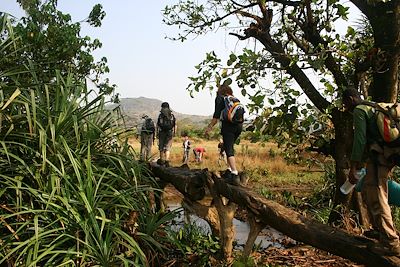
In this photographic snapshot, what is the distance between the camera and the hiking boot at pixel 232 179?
5.32 m

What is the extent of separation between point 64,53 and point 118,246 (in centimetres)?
808

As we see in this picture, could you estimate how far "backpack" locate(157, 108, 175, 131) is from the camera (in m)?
10.4

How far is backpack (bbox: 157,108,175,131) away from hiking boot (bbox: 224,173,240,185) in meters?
4.87

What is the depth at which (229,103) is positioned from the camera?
5.98 m

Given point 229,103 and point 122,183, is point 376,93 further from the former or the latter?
point 122,183

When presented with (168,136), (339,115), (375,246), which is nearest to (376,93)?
(339,115)

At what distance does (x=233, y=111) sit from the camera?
19.6 feet

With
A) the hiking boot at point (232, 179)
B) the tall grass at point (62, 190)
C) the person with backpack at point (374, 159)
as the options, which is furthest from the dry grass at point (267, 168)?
the person with backpack at point (374, 159)

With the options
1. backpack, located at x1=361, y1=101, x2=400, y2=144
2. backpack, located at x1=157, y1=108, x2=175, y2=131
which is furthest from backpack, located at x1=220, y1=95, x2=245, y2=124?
backpack, located at x1=157, y1=108, x2=175, y2=131

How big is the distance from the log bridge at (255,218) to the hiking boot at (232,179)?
86mm

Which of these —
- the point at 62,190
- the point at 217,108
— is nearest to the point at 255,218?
the point at 217,108

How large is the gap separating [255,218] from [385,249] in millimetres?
1562

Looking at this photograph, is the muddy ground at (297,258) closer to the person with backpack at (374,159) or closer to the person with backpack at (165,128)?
the person with backpack at (374,159)

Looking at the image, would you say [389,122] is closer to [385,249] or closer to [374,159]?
[374,159]
